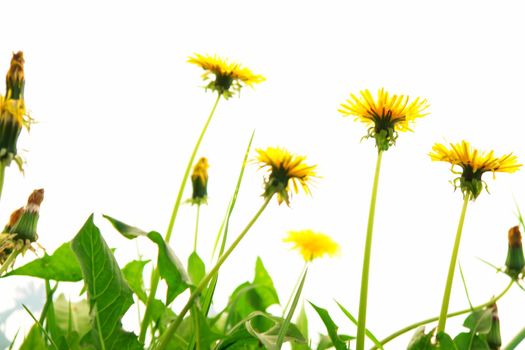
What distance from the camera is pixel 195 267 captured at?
43.4 inches

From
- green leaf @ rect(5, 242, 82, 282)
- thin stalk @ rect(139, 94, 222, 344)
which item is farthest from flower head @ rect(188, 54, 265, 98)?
green leaf @ rect(5, 242, 82, 282)

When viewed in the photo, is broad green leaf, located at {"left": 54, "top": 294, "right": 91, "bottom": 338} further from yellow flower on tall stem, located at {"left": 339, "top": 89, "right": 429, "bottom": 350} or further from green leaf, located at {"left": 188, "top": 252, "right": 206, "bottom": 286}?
yellow flower on tall stem, located at {"left": 339, "top": 89, "right": 429, "bottom": 350}

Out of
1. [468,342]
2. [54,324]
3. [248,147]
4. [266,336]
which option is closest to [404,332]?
[468,342]

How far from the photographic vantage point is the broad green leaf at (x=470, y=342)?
0.91 meters

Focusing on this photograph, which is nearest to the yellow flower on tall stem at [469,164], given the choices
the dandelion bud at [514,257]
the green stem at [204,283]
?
the dandelion bud at [514,257]

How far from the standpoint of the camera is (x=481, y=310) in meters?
0.95

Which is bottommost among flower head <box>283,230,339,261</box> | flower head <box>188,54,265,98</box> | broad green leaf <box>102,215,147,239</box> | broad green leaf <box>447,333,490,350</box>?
broad green leaf <box>447,333,490,350</box>

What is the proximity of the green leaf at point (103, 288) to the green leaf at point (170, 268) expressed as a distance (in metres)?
0.05

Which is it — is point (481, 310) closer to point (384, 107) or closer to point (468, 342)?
point (468, 342)

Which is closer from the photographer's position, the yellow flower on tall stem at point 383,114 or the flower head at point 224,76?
the yellow flower on tall stem at point 383,114

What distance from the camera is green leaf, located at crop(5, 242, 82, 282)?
3.08 ft

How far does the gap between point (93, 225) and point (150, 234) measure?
0.26 feet

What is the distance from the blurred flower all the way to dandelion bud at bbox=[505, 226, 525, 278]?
0.60 meters

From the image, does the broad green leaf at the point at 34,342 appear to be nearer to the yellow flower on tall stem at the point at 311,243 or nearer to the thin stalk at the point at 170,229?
the thin stalk at the point at 170,229
